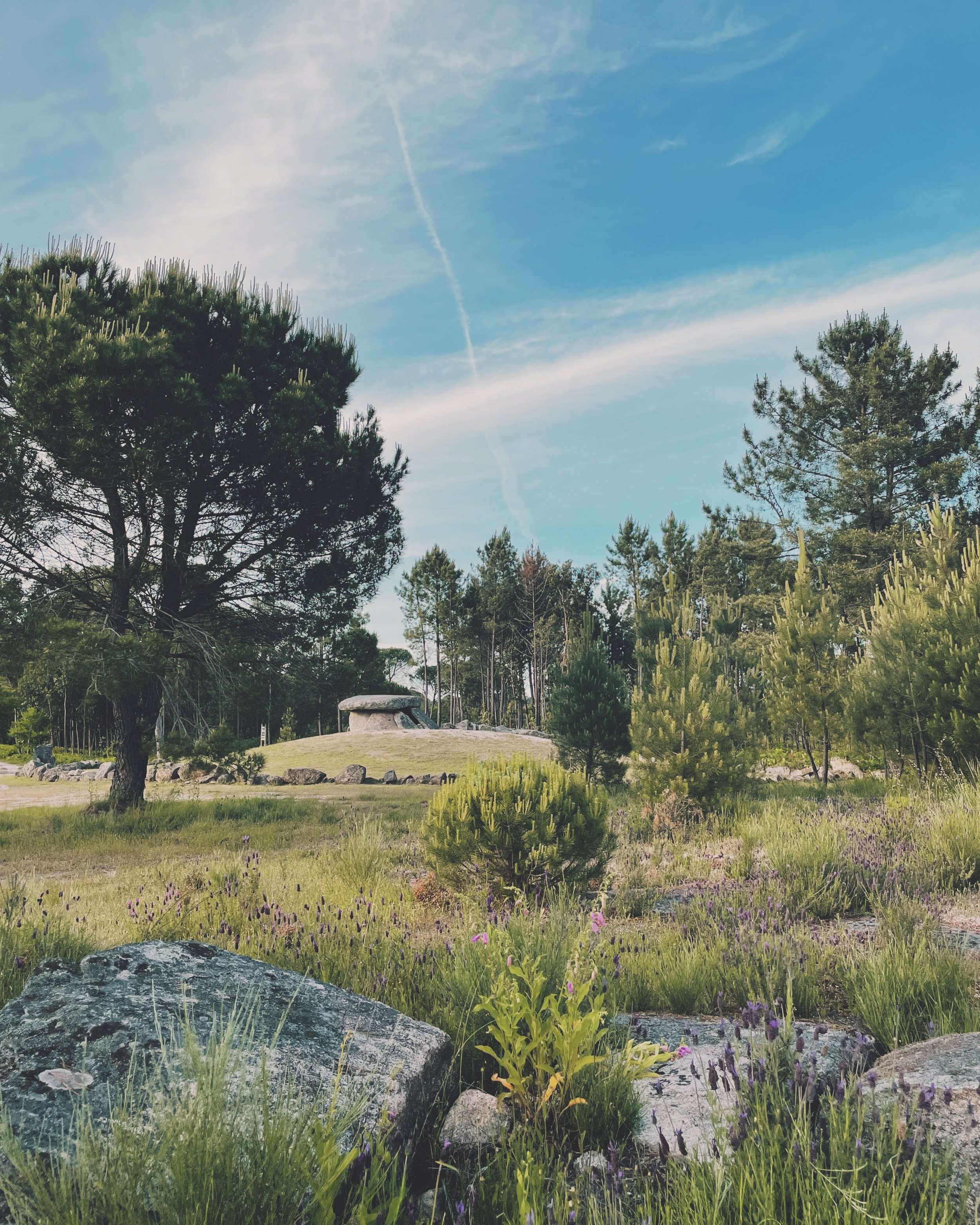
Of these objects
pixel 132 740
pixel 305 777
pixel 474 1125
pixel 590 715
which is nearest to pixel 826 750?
pixel 590 715

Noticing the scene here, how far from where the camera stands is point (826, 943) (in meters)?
4.04

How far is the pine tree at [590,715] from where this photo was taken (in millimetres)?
15078

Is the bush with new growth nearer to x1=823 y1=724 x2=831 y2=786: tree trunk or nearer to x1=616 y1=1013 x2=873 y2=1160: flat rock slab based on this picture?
x1=616 y1=1013 x2=873 y2=1160: flat rock slab

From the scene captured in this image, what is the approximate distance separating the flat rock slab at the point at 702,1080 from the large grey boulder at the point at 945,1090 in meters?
0.12

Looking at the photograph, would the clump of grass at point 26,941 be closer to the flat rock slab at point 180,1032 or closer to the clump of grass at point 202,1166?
the flat rock slab at point 180,1032

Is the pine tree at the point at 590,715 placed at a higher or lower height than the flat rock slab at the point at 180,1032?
higher

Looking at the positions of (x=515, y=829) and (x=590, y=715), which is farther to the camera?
(x=590, y=715)

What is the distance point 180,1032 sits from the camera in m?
2.27

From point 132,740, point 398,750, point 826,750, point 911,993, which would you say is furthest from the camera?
point 398,750

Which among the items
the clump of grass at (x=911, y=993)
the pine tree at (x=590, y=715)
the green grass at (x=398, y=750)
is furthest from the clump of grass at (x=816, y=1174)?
Answer: the green grass at (x=398, y=750)

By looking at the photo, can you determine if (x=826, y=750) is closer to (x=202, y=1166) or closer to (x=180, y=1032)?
(x=180, y=1032)

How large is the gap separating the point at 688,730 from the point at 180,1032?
9.25m

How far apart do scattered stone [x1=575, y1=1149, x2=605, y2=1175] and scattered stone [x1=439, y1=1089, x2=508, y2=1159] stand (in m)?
0.26

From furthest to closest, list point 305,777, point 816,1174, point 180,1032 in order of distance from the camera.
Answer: point 305,777, point 180,1032, point 816,1174
